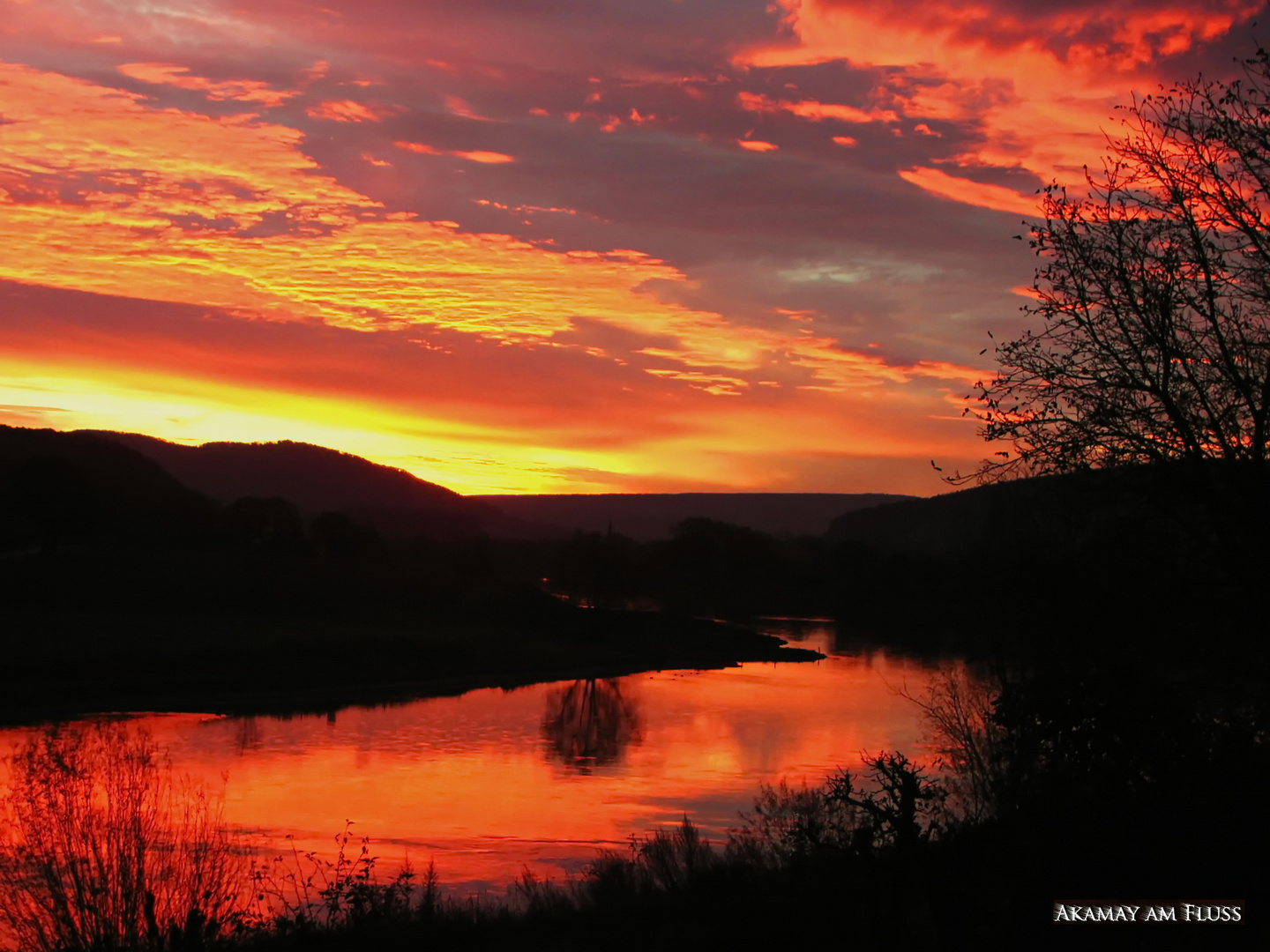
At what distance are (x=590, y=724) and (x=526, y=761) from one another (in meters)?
8.00

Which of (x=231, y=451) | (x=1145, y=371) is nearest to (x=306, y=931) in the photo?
(x=1145, y=371)

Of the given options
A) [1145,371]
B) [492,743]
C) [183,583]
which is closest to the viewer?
[1145,371]

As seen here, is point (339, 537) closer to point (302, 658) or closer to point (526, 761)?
point (302, 658)

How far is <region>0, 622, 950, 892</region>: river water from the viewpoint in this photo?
2238 cm

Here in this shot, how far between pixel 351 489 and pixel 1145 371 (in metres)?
158

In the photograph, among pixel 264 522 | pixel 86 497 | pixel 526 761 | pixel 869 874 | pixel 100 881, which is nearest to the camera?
pixel 869 874

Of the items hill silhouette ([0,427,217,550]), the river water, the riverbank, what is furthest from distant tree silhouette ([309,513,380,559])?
the river water

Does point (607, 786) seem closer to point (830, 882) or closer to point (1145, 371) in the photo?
point (830, 882)

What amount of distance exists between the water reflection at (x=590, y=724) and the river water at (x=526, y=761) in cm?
15

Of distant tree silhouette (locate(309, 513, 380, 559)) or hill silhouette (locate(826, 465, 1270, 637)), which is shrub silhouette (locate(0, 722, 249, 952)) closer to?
hill silhouette (locate(826, 465, 1270, 637))

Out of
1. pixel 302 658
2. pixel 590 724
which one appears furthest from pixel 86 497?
pixel 590 724

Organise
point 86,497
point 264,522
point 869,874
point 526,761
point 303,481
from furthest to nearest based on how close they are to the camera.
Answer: point 303,481, point 264,522, point 86,497, point 526,761, point 869,874

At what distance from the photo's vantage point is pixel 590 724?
1578 inches

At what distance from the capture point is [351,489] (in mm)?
161250
